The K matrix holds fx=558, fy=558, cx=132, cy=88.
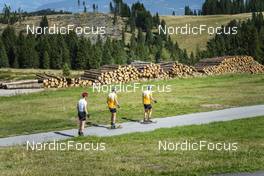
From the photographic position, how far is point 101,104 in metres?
34.7

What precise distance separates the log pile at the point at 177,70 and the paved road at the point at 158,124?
2466cm

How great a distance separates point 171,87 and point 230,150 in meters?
26.9

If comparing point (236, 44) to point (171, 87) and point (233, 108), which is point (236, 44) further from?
point (233, 108)

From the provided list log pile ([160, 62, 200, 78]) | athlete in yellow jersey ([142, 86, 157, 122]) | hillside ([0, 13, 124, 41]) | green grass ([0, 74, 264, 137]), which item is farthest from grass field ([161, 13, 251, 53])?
athlete in yellow jersey ([142, 86, 157, 122])

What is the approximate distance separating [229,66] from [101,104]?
3115cm

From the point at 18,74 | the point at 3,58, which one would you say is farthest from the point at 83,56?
the point at 18,74

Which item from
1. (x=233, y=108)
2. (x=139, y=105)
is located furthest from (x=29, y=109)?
(x=233, y=108)

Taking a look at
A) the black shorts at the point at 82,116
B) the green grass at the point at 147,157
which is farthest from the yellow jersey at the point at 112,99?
the green grass at the point at 147,157

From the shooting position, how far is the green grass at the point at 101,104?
27.4m

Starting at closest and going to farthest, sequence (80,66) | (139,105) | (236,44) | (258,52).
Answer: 1. (139,105)
2. (258,52)
3. (80,66)
4. (236,44)

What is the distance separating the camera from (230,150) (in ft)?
61.6

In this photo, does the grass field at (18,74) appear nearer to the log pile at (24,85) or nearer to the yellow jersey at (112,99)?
the log pile at (24,85)

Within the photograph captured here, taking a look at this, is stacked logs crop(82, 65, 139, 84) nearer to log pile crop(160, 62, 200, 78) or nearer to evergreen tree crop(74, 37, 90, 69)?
log pile crop(160, 62, 200, 78)

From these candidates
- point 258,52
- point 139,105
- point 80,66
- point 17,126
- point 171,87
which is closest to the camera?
point 17,126
